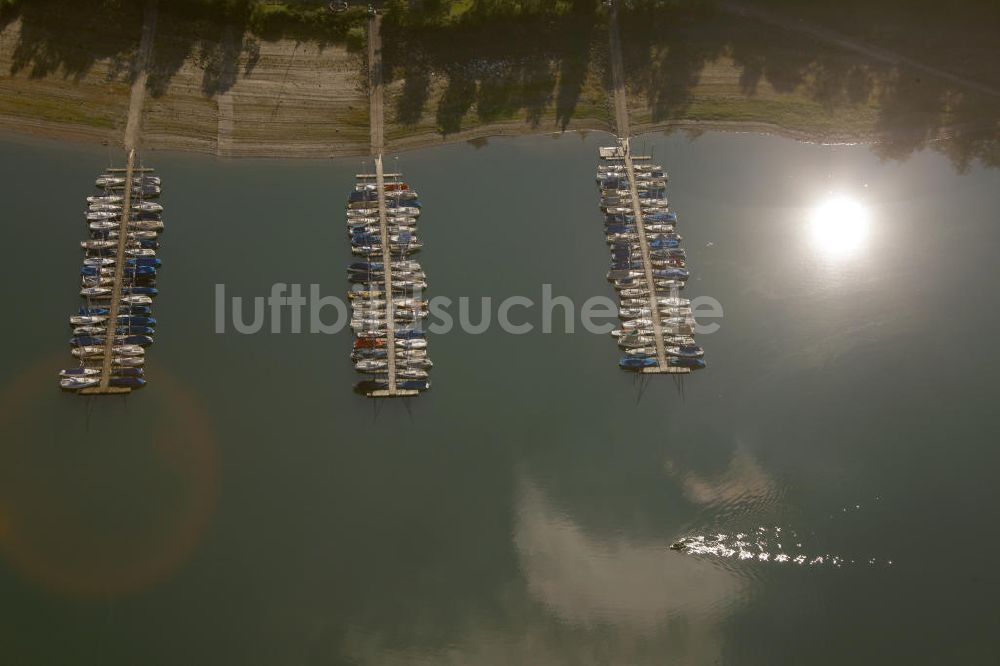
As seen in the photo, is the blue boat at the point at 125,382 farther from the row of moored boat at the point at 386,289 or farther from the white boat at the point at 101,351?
the row of moored boat at the point at 386,289

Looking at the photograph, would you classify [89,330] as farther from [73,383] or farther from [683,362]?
[683,362]

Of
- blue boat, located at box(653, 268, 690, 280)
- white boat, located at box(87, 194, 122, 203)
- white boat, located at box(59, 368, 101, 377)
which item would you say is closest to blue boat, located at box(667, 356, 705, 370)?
blue boat, located at box(653, 268, 690, 280)

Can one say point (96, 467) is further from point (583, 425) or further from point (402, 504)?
point (583, 425)

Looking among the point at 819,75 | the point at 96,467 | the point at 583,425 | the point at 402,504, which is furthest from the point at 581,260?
the point at 96,467

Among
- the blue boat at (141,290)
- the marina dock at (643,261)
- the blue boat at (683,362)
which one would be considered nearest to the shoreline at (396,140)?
the marina dock at (643,261)

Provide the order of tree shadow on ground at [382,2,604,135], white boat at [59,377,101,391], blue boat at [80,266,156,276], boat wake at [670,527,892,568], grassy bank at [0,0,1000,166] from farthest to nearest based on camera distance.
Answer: tree shadow on ground at [382,2,604,135] < grassy bank at [0,0,1000,166] < blue boat at [80,266,156,276] < white boat at [59,377,101,391] < boat wake at [670,527,892,568]

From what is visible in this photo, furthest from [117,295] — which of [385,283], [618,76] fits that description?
[618,76]

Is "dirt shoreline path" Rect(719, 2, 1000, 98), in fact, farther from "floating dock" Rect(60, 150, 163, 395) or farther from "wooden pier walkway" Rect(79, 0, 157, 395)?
"floating dock" Rect(60, 150, 163, 395)
